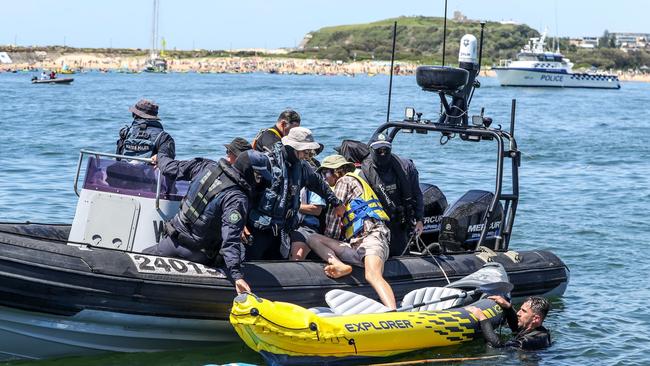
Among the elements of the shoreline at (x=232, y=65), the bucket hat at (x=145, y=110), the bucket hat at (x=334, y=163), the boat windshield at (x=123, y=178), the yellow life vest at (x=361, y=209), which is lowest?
the shoreline at (x=232, y=65)

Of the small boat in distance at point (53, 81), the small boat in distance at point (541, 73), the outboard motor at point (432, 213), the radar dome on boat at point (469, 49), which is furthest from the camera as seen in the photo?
the small boat in distance at point (541, 73)

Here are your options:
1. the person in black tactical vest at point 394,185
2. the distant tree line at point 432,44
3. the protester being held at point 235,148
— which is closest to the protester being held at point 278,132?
the person in black tactical vest at point 394,185

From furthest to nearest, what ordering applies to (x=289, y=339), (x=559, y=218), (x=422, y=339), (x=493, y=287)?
(x=559, y=218) < (x=493, y=287) < (x=422, y=339) < (x=289, y=339)

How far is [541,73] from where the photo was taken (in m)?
68.7

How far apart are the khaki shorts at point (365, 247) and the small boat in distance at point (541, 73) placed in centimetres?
6225

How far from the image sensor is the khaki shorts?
762 cm

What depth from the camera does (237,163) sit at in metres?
6.80

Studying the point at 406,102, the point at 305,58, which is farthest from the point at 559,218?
the point at 305,58

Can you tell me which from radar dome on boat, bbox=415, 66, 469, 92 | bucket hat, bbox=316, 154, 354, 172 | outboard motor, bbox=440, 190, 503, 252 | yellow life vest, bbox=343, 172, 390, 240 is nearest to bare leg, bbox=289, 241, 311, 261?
yellow life vest, bbox=343, 172, 390, 240

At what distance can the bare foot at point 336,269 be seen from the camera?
24.7 ft

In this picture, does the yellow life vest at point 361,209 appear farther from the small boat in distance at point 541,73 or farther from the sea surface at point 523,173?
the small boat in distance at point 541,73

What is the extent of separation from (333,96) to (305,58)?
259 ft

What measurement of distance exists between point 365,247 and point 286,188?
3.10ft

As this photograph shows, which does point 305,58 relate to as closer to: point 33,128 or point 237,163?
point 33,128
